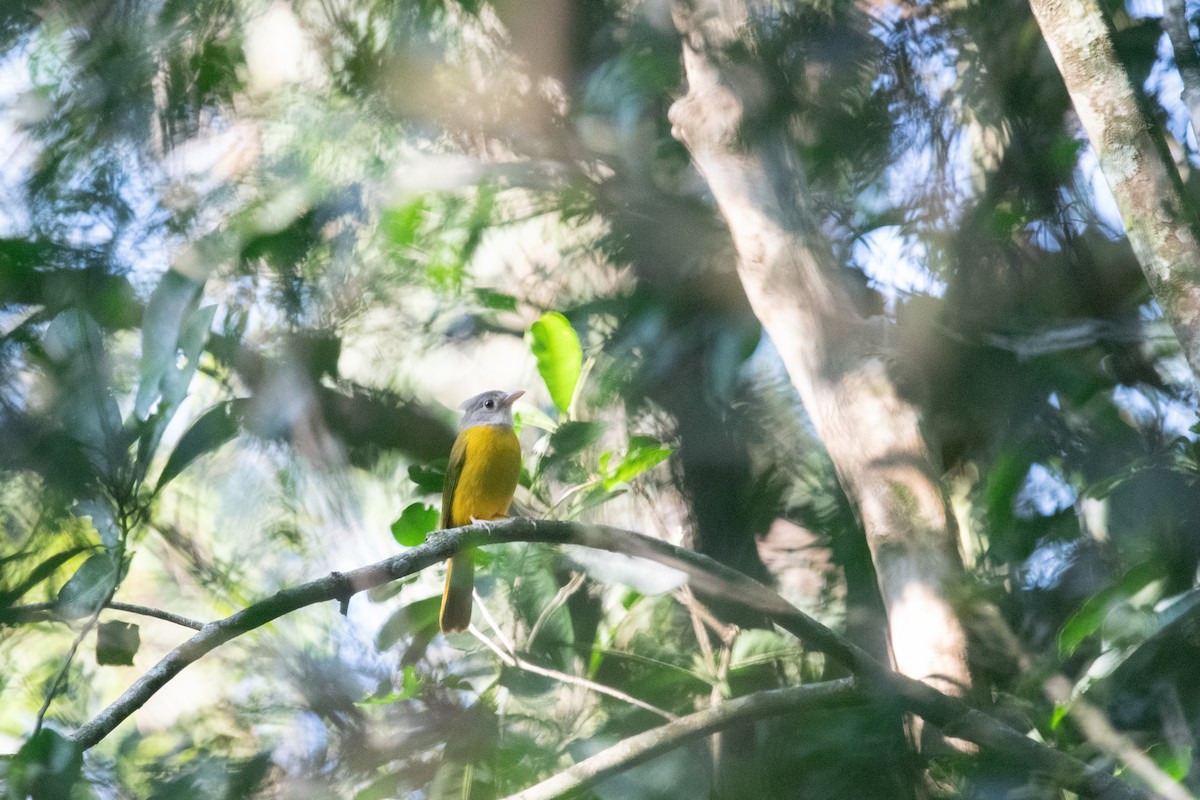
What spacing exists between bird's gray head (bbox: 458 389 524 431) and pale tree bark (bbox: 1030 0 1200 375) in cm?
197

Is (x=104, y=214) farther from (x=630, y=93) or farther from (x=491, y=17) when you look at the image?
(x=630, y=93)

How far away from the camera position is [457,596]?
9.19ft

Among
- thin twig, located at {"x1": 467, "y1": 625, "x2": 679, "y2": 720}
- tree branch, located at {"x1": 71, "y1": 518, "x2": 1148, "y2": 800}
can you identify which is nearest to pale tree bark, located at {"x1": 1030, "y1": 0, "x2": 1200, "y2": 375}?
tree branch, located at {"x1": 71, "y1": 518, "x2": 1148, "y2": 800}

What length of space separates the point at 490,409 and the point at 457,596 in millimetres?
852

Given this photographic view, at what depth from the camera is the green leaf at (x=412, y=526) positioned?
249 centimetres

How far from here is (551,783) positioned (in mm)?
2037

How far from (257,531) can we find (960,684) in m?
1.82

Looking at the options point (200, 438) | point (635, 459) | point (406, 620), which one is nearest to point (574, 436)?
point (635, 459)

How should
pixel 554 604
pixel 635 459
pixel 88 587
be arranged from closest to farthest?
1. pixel 88 587
2. pixel 635 459
3. pixel 554 604

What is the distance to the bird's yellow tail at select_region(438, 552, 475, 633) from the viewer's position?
2.74m

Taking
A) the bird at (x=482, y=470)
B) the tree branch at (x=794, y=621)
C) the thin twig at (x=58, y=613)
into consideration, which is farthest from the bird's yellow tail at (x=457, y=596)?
the thin twig at (x=58, y=613)

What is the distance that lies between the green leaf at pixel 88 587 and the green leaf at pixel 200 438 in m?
0.19

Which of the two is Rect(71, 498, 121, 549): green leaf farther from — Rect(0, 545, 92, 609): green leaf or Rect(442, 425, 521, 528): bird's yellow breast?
Rect(442, 425, 521, 528): bird's yellow breast

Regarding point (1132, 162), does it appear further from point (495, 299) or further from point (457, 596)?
point (457, 596)
